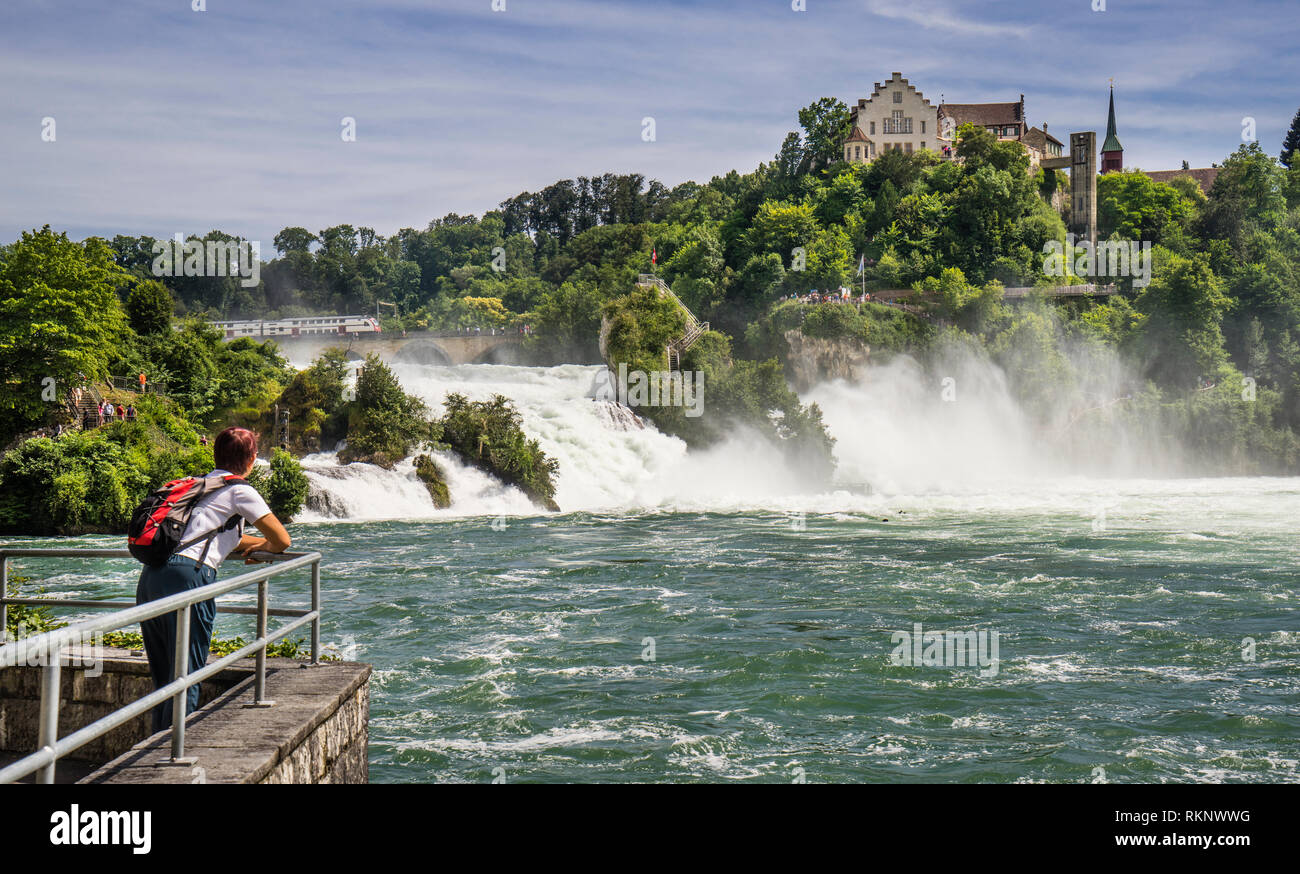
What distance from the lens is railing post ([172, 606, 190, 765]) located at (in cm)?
552

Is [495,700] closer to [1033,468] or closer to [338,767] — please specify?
[338,767]

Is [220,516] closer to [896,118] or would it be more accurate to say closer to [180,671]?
[180,671]

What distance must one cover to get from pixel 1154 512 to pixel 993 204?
4526 cm

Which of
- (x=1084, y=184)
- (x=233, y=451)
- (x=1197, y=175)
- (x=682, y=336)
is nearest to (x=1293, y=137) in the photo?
(x=1197, y=175)

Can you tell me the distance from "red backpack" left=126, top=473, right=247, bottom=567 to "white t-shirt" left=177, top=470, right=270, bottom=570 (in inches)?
1.0

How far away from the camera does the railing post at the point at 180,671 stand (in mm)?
5523

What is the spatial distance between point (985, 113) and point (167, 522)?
10959 centimetres

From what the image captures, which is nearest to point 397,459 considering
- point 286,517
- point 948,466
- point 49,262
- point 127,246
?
point 286,517

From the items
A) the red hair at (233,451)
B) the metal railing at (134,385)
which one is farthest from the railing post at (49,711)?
the metal railing at (134,385)

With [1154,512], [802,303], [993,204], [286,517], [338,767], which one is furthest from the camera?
[993,204]

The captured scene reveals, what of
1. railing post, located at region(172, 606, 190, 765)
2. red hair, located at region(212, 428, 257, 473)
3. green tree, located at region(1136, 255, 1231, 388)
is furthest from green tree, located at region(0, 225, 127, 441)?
green tree, located at region(1136, 255, 1231, 388)

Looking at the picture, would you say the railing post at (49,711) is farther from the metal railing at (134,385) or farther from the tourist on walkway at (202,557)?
the metal railing at (134,385)

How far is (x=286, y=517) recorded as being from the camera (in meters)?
34.4

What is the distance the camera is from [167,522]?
6.62 meters
